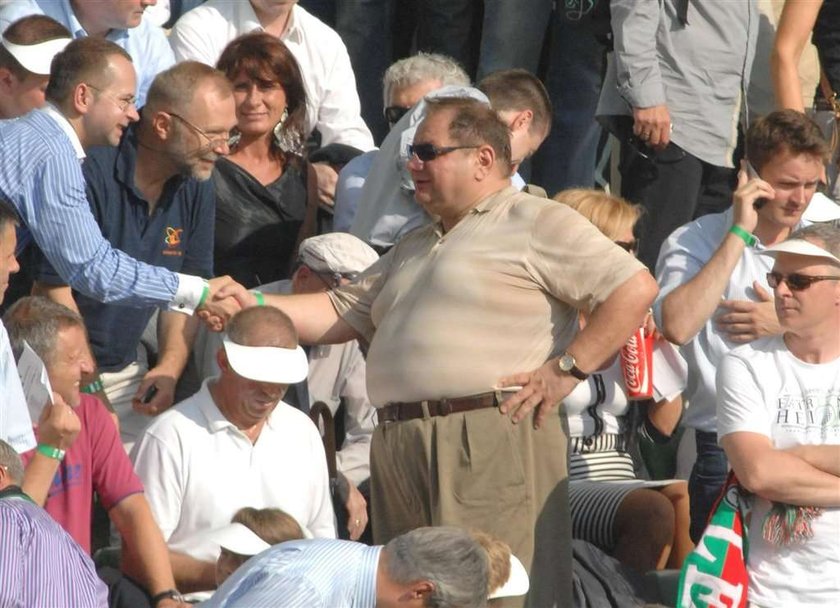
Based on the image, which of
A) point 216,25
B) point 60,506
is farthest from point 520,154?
point 60,506

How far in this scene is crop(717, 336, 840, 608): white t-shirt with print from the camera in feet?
19.8

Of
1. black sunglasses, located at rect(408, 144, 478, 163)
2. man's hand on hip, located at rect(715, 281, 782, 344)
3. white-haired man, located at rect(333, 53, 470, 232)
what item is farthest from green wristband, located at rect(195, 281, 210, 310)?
man's hand on hip, located at rect(715, 281, 782, 344)

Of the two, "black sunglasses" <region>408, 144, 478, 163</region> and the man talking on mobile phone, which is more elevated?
"black sunglasses" <region>408, 144, 478, 163</region>

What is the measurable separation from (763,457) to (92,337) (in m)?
2.66

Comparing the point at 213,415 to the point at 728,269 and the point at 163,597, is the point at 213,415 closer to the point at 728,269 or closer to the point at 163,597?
the point at 163,597

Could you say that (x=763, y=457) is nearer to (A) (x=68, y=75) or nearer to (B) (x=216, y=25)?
(A) (x=68, y=75)

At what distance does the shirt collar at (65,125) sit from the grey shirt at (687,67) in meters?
2.66

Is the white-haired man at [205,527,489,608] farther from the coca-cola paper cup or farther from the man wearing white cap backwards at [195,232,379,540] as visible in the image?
the coca-cola paper cup

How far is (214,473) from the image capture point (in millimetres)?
6473

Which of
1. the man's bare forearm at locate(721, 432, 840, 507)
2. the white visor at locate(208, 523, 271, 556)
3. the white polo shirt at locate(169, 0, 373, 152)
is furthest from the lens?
the white polo shirt at locate(169, 0, 373, 152)

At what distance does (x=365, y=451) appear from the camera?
7.34m

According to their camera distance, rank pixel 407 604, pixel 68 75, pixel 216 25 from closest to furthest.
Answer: pixel 407 604 → pixel 68 75 → pixel 216 25

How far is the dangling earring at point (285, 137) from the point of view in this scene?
808 cm

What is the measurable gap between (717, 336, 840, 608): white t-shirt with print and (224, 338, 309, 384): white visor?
1509 millimetres
